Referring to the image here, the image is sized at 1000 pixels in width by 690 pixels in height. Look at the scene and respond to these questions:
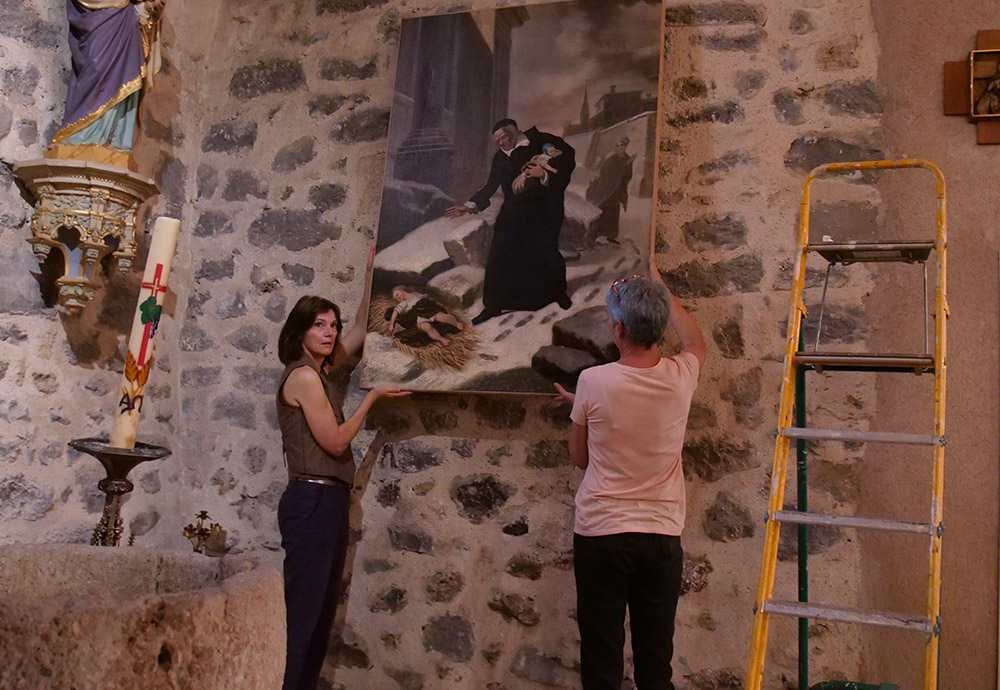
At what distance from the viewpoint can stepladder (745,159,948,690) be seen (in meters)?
2.05

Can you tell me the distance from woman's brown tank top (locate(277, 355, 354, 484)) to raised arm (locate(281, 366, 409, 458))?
20mm

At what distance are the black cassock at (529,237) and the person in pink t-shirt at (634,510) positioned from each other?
1.81 ft

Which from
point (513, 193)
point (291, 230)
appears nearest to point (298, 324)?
point (291, 230)

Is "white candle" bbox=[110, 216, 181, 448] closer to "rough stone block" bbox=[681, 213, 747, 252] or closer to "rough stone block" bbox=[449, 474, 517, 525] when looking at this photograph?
"rough stone block" bbox=[449, 474, 517, 525]

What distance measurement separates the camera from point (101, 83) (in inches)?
115

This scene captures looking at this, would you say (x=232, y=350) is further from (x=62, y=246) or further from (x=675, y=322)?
(x=675, y=322)

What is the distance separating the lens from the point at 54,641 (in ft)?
3.56

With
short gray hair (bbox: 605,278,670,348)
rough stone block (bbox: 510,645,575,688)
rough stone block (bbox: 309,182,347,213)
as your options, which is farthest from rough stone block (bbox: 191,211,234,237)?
rough stone block (bbox: 510,645,575,688)

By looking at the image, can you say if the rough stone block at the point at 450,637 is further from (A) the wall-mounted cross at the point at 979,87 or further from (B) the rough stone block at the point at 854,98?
(A) the wall-mounted cross at the point at 979,87

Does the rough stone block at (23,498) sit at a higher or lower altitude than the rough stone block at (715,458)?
lower

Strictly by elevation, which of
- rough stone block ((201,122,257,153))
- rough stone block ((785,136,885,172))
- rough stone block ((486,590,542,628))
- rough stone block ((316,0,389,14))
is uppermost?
rough stone block ((316,0,389,14))

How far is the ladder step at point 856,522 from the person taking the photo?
2084mm

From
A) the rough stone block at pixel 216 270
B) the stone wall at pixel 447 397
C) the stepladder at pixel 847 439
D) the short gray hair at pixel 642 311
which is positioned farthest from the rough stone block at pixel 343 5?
the stepladder at pixel 847 439

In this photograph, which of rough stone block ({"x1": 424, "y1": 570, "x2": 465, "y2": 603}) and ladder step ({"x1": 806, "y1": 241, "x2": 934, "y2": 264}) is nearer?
ladder step ({"x1": 806, "y1": 241, "x2": 934, "y2": 264})
